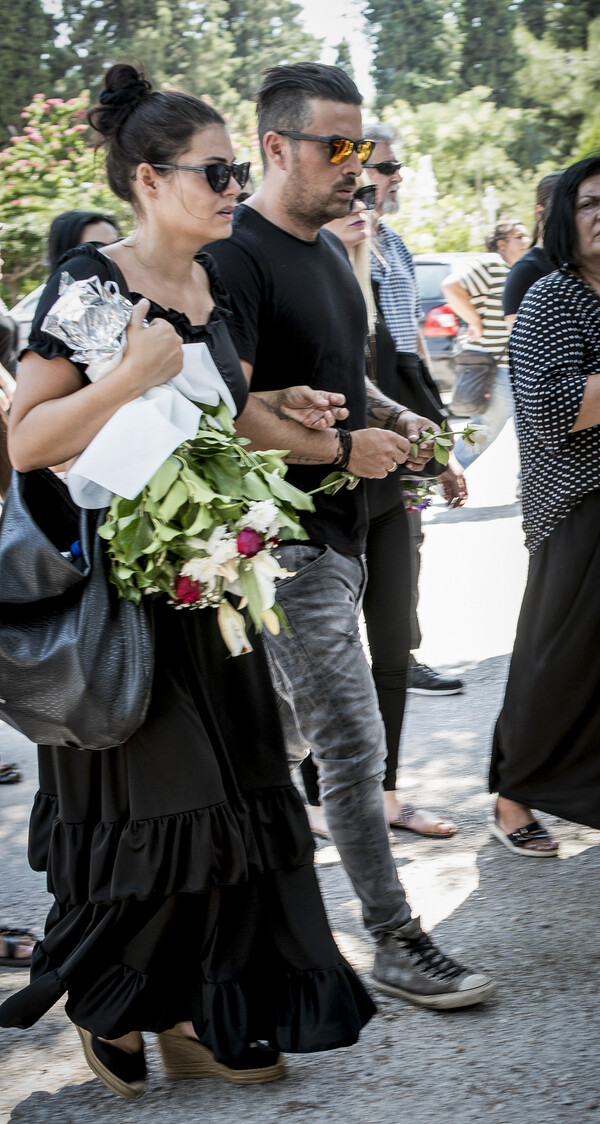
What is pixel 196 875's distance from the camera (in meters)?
2.49

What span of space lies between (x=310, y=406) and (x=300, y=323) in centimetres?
24

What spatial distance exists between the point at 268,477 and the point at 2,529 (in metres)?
0.53

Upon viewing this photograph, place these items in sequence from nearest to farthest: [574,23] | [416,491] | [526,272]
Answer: [416,491]
[526,272]
[574,23]

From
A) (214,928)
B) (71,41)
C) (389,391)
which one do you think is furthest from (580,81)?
(214,928)

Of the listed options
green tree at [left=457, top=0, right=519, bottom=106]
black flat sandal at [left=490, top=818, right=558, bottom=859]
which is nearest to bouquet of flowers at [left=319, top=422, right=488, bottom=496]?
black flat sandal at [left=490, top=818, right=558, bottom=859]

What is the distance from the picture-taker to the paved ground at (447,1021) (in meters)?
2.58

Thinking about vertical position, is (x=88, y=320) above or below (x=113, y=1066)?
above

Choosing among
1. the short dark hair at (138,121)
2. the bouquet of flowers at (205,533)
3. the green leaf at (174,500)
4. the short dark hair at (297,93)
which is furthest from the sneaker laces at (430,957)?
the short dark hair at (297,93)

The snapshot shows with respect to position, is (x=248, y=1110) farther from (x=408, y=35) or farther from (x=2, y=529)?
(x=408, y=35)

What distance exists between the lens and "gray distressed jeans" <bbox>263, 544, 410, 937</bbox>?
2.96 metres

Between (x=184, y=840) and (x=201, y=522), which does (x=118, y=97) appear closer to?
A: (x=201, y=522)

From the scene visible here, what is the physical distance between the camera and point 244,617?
8.21ft

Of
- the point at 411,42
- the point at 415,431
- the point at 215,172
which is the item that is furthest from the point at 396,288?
the point at 411,42

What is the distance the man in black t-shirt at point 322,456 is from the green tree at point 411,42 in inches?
1916
